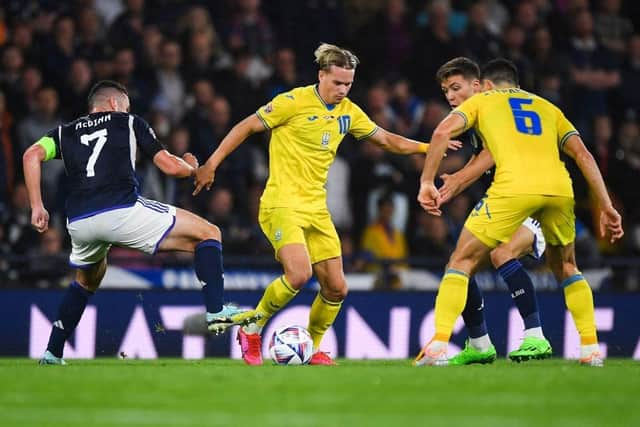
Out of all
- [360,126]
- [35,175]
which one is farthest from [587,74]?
[35,175]

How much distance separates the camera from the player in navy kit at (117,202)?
29.5 feet

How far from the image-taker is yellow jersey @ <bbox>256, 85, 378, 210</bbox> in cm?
969

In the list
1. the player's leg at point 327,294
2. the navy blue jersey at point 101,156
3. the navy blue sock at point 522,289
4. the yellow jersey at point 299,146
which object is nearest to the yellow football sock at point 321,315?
the player's leg at point 327,294

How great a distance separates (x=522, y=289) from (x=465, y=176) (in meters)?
0.93

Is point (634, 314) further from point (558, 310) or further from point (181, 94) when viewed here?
point (181, 94)

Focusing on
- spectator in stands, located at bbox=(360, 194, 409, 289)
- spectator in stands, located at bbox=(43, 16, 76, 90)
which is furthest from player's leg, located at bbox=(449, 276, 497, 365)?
spectator in stands, located at bbox=(43, 16, 76, 90)

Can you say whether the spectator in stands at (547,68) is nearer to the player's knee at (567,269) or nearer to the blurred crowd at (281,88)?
the blurred crowd at (281,88)

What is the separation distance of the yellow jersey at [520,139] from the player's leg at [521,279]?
0.71 metres

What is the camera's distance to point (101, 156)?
29.8 ft

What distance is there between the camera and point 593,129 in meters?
15.1

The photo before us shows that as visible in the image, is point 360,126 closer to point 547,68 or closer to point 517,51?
point 517,51

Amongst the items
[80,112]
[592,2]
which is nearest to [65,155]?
[80,112]

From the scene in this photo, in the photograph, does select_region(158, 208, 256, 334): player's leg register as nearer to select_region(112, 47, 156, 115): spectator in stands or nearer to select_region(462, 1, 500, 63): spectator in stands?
select_region(112, 47, 156, 115): spectator in stands

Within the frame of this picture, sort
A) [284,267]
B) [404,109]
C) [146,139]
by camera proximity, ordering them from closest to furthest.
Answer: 1. [146,139]
2. [284,267]
3. [404,109]
